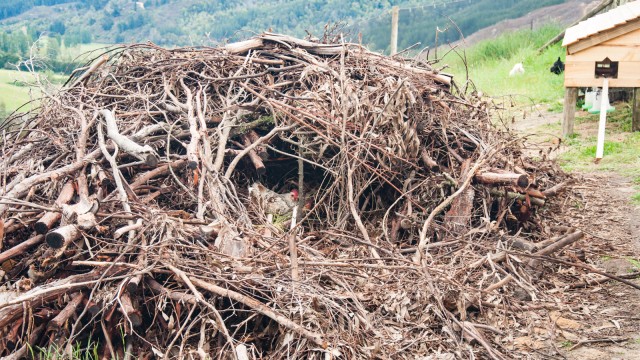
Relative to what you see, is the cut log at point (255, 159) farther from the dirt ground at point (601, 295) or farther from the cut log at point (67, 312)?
the dirt ground at point (601, 295)

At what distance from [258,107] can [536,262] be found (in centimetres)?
249

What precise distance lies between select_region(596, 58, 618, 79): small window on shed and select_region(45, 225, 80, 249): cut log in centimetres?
612

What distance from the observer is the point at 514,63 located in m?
14.9

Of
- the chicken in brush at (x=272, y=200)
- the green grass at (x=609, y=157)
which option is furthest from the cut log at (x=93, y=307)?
the green grass at (x=609, y=157)

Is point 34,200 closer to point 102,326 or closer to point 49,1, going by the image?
point 102,326

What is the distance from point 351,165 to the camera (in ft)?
16.5

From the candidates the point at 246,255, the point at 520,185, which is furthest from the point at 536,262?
the point at 246,255

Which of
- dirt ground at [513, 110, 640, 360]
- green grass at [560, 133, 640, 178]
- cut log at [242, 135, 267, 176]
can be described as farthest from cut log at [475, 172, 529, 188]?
green grass at [560, 133, 640, 178]

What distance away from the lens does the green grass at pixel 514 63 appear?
38.8ft

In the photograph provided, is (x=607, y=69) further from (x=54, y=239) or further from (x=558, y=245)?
(x=54, y=239)

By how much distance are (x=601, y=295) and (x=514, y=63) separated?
37.2 feet

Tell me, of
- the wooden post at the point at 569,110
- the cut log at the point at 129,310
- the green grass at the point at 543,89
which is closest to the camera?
the cut log at the point at 129,310

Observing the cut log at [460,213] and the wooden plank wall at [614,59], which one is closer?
the cut log at [460,213]

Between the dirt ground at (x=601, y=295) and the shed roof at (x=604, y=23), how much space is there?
70.7 inches
